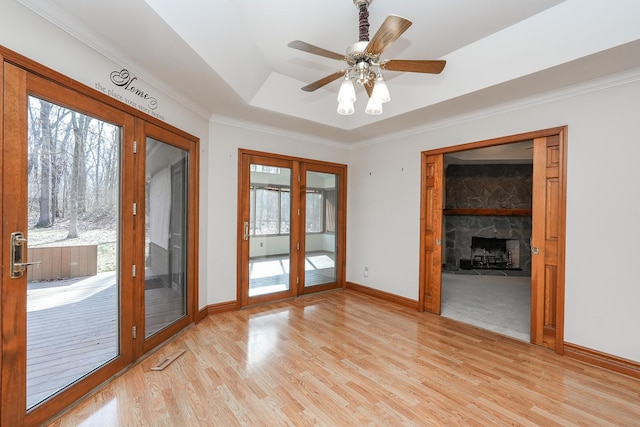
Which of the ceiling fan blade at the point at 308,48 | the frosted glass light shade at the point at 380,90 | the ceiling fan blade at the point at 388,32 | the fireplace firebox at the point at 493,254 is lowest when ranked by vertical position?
the fireplace firebox at the point at 493,254

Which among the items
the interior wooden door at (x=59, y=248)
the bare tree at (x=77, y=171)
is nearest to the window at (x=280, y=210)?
the interior wooden door at (x=59, y=248)

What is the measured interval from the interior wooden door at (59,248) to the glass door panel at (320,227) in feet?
8.95

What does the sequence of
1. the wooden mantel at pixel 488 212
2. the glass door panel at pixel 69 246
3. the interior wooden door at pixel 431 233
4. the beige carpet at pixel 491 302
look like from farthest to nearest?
the wooden mantel at pixel 488 212, the interior wooden door at pixel 431 233, the beige carpet at pixel 491 302, the glass door panel at pixel 69 246

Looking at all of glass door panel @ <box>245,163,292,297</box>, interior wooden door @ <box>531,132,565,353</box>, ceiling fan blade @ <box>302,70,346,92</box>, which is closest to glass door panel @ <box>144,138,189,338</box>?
glass door panel @ <box>245,163,292,297</box>

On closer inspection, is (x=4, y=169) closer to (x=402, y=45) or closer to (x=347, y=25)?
(x=347, y=25)

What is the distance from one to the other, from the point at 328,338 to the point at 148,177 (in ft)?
8.30

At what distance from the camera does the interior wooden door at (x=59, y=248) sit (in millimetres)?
1613

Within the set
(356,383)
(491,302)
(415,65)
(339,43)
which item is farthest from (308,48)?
(491,302)

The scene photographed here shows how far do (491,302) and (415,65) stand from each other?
161 inches

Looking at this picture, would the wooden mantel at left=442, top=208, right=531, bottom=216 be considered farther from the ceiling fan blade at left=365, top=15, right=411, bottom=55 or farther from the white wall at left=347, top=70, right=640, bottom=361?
the ceiling fan blade at left=365, top=15, right=411, bottom=55

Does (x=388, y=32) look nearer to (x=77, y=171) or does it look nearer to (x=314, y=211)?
(x=77, y=171)

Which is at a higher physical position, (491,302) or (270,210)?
(270,210)

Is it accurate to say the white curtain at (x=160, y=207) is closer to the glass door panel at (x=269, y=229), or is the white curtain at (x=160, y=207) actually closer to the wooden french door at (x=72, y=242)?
the wooden french door at (x=72, y=242)

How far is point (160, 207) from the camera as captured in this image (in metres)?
2.93
